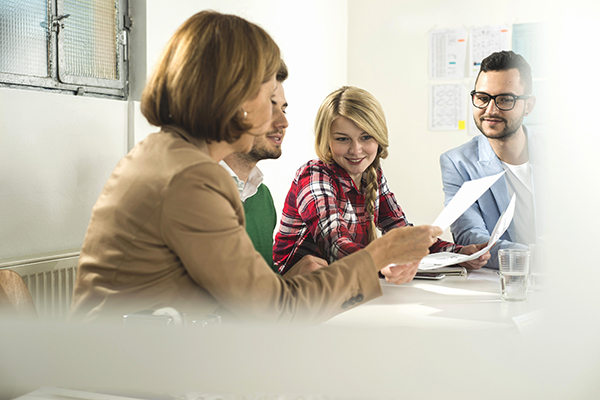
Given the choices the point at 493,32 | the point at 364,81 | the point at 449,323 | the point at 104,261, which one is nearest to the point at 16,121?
the point at 104,261

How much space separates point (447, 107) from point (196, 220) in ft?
8.13

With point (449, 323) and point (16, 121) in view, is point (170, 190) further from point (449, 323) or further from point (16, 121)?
point (16, 121)

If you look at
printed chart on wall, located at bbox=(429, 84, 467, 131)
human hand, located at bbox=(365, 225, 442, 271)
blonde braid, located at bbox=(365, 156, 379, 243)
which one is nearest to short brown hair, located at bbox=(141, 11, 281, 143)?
human hand, located at bbox=(365, 225, 442, 271)

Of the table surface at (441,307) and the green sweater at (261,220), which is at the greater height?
the green sweater at (261,220)

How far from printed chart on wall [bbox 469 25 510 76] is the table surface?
6.33 feet

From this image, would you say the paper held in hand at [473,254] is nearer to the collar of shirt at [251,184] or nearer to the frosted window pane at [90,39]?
the collar of shirt at [251,184]

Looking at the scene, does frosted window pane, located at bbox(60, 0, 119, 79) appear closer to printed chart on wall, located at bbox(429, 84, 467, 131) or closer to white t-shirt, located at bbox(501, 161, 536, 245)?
white t-shirt, located at bbox(501, 161, 536, 245)

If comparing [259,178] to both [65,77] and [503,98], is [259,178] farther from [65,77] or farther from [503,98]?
[503,98]

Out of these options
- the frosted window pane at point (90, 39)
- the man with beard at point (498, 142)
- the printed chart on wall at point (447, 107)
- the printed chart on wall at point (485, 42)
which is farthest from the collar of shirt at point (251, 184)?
the printed chart on wall at point (485, 42)

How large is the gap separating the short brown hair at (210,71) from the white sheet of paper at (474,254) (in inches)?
23.0

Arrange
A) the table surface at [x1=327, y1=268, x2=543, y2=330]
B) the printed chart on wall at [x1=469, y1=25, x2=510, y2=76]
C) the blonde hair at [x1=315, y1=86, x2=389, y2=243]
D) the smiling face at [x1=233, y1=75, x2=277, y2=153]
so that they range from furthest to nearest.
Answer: the printed chart on wall at [x1=469, y1=25, x2=510, y2=76]
the blonde hair at [x1=315, y1=86, x2=389, y2=243]
the table surface at [x1=327, y1=268, x2=543, y2=330]
the smiling face at [x1=233, y1=75, x2=277, y2=153]

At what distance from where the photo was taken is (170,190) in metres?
0.56

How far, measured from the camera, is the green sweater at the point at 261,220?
1.35 metres

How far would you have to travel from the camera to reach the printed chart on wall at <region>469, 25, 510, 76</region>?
2.76 metres
